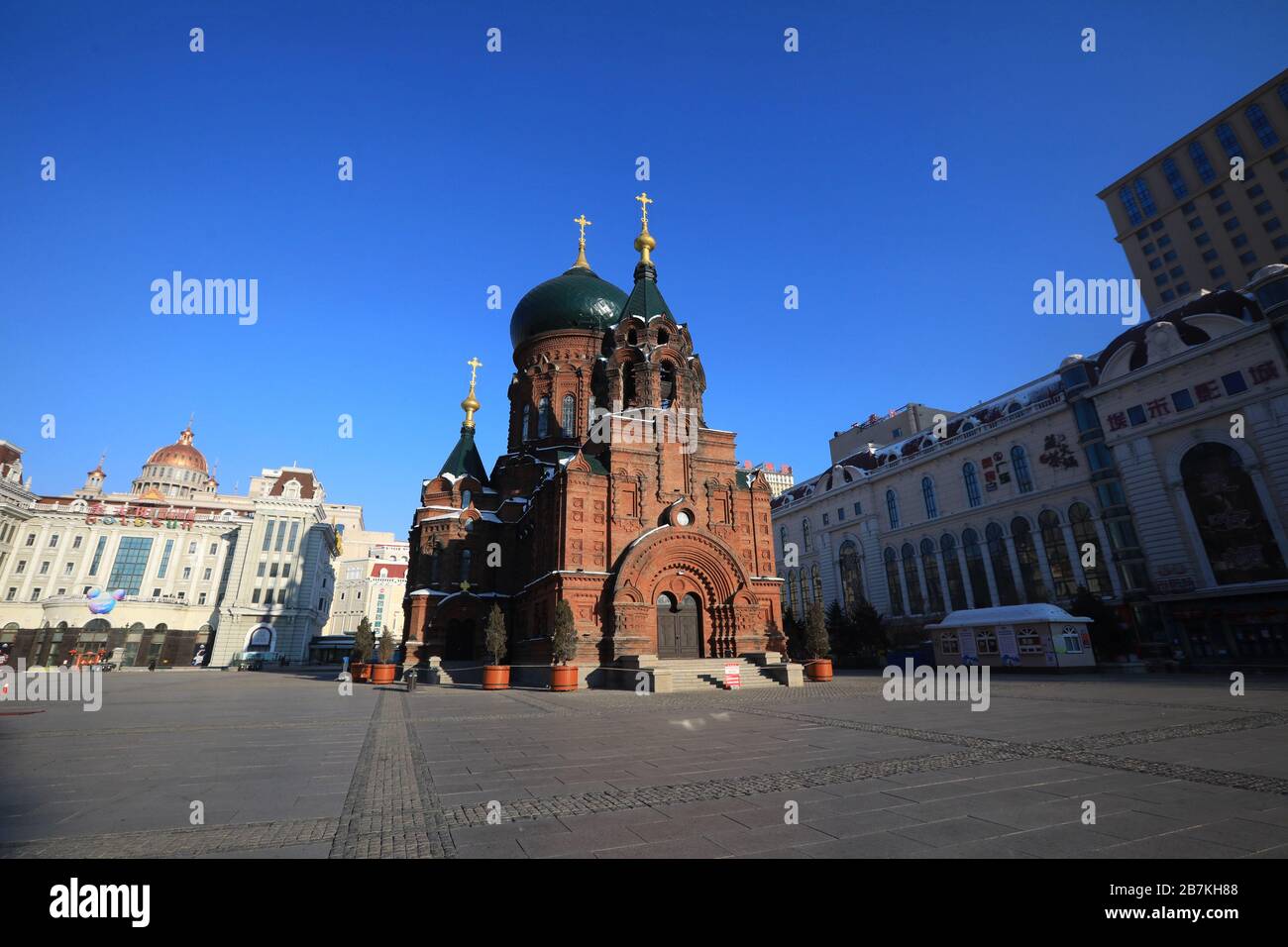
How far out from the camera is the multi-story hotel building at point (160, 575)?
52.4 meters

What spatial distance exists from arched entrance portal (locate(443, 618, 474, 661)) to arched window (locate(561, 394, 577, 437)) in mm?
13006

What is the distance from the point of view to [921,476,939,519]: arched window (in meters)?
43.4

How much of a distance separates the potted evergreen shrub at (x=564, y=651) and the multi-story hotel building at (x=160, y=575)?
A: 4914 centimetres

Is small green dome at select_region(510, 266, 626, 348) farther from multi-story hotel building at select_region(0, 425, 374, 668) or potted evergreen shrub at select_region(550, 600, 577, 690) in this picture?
multi-story hotel building at select_region(0, 425, 374, 668)

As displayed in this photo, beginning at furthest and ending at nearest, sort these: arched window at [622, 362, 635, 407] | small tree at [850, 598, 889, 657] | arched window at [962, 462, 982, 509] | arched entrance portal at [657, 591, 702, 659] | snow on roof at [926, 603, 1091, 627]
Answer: arched window at [962, 462, 982, 509], small tree at [850, 598, 889, 657], arched window at [622, 362, 635, 407], snow on roof at [926, 603, 1091, 627], arched entrance portal at [657, 591, 702, 659]

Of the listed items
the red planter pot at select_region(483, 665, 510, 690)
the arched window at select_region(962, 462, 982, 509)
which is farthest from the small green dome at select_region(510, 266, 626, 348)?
the arched window at select_region(962, 462, 982, 509)

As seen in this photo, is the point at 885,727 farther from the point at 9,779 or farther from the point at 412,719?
the point at 9,779

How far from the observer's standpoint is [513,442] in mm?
39188

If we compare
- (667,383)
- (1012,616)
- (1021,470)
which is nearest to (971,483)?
(1021,470)

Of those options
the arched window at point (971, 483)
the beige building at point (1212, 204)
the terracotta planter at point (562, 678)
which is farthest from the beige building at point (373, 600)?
the beige building at point (1212, 204)

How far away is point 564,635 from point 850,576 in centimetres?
3570

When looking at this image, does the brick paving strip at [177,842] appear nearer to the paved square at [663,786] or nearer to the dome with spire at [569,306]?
the paved square at [663,786]

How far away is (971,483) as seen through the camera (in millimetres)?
41156

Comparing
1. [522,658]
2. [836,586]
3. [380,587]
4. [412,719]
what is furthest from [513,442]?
[380,587]
